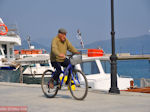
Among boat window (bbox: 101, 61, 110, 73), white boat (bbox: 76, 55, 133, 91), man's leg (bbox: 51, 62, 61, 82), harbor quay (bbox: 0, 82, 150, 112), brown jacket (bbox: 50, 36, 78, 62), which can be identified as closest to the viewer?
harbor quay (bbox: 0, 82, 150, 112)

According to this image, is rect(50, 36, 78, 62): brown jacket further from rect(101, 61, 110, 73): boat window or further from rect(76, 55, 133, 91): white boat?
rect(101, 61, 110, 73): boat window

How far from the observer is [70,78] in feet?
23.6

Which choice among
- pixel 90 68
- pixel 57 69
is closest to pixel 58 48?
pixel 57 69

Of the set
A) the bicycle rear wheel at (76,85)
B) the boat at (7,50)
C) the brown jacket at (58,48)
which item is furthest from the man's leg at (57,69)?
the boat at (7,50)

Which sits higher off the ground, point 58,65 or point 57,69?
point 58,65

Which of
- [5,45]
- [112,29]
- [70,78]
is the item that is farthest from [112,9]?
[5,45]

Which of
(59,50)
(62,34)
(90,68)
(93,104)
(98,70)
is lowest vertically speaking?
(93,104)

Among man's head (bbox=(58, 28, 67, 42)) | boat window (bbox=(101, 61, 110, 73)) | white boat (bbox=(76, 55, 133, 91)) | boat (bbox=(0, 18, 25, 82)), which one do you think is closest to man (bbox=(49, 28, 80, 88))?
man's head (bbox=(58, 28, 67, 42))

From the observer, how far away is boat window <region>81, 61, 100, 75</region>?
13679 mm

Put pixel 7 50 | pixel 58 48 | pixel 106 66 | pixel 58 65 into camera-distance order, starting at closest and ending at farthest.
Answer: pixel 58 65 < pixel 58 48 < pixel 106 66 < pixel 7 50

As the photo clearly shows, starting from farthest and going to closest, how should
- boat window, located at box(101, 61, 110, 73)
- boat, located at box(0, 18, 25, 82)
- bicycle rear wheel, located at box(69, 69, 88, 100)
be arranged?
1. boat, located at box(0, 18, 25, 82)
2. boat window, located at box(101, 61, 110, 73)
3. bicycle rear wheel, located at box(69, 69, 88, 100)

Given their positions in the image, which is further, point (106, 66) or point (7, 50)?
point (7, 50)

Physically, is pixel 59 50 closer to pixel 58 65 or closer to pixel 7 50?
pixel 58 65

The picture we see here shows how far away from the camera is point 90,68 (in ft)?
45.6
